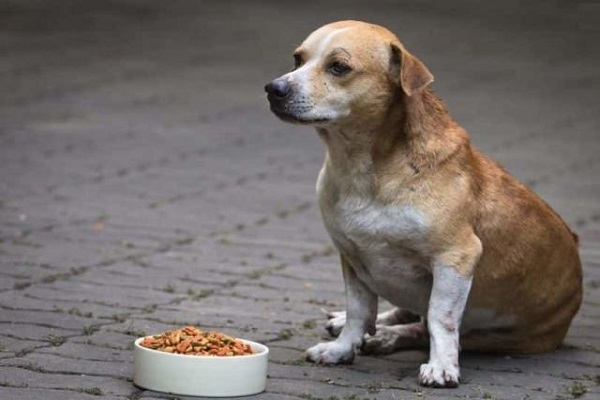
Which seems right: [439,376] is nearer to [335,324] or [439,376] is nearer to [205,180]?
[335,324]

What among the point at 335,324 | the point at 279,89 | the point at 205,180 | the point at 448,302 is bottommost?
the point at 205,180

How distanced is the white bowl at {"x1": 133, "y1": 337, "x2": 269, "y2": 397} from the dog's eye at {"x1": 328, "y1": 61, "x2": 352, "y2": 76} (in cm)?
105

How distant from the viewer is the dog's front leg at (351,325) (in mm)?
5438

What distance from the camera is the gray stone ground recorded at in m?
5.43

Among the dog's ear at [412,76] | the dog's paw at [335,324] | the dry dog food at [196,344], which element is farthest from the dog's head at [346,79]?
the dog's paw at [335,324]

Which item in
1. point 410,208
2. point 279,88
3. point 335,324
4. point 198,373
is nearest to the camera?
point 198,373

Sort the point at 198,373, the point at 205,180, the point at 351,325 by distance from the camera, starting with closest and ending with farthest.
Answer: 1. the point at 198,373
2. the point at 351,325
3. the point at 205,180

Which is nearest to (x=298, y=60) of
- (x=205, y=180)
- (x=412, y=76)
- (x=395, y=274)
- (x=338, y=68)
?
(x=338, y=68)

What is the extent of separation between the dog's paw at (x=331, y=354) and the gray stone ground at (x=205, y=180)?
0.06 metres

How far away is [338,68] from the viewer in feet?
16.7

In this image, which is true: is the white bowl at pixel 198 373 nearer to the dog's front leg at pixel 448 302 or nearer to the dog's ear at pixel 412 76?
the dog's front leg at pixel 448 302

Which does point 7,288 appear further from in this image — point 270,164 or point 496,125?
point 496,125

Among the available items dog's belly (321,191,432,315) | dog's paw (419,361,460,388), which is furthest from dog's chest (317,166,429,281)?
dog's paw (419,361,460,388)

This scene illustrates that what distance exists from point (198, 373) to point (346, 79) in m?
1.20
